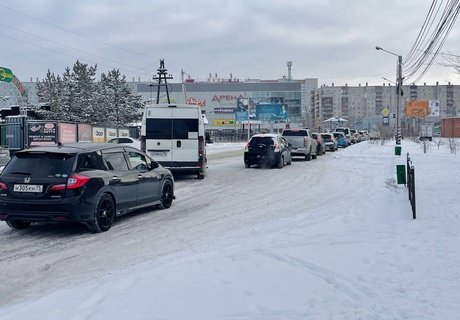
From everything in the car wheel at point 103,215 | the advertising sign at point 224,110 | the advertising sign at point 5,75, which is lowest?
the car wheel at point 103,215

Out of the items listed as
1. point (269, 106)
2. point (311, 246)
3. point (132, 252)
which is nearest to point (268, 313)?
point (311, 246)

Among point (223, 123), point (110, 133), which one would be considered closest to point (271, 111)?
point (223, 123)

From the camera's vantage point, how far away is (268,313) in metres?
4.64

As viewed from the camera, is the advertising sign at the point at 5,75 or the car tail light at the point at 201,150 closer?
the car tail light at the point at 201,150

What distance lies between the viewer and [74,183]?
847 cm

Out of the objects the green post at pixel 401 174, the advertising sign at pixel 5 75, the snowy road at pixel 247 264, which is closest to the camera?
the snowy road at pixel 247 264

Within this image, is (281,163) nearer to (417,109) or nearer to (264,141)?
(264,141)

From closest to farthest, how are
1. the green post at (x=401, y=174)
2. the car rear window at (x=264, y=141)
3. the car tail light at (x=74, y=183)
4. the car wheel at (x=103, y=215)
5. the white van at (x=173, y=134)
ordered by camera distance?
the car tail light at (x=74, y=183)
the car wheel at (x=103, y=215)
the green post at (x=401, y=174)
the white van at (x=173, y=134)
the car rear window at (x=264, y=141)

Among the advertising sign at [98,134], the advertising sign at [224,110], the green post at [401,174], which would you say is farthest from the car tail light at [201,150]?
the advertising sign at [224,110]

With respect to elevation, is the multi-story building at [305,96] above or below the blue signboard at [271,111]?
above

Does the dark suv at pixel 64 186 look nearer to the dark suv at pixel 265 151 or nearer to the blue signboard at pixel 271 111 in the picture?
the dark suv at pixel 265 151

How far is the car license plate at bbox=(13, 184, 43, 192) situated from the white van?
886 centimetres

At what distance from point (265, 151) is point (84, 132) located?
18601 millimetres

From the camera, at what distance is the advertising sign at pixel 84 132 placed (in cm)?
3642
